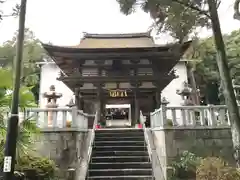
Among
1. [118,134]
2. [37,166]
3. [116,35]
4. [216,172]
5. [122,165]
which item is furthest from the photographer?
[116,35]

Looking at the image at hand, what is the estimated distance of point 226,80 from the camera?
25.4 feet

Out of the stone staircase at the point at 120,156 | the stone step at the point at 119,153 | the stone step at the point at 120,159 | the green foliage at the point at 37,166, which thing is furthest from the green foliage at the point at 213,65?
the green foliage at the point at 37,166

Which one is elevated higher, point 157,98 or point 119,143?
point 157,98

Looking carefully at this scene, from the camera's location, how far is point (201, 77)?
97.0ft

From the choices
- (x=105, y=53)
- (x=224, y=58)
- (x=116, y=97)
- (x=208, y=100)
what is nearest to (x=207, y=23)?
(x=224, y=58)

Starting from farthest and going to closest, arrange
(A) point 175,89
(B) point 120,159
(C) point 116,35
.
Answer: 1. (A) point 175,89
2. (C) point 116,35
3. (B) point 120,159

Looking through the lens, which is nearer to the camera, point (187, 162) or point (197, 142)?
point (187, 162)

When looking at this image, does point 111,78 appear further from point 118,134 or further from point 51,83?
point 51,83

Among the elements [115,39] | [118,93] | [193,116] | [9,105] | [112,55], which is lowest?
[193,116]

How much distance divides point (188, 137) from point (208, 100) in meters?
23.1

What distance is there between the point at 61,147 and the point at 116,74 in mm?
8308

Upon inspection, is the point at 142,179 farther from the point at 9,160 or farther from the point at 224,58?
the point at 9,160

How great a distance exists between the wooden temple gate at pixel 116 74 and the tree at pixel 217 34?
6.92 m

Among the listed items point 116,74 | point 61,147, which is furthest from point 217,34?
point 116,74
